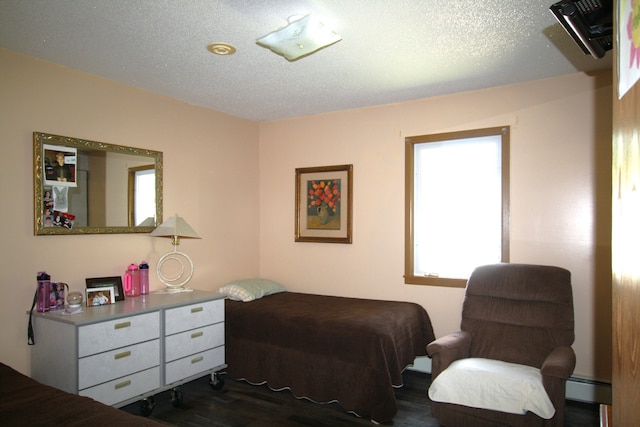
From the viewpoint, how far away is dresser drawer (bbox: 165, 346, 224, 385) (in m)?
3.06

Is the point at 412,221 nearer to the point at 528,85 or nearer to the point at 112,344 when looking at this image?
the point at 528,85

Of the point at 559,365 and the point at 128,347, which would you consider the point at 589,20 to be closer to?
the point at 559,365

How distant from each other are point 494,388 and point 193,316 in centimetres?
220

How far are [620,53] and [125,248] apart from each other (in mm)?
3435

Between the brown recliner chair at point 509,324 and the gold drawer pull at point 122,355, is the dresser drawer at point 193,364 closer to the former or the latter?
the gold drawer pull at point 122,355

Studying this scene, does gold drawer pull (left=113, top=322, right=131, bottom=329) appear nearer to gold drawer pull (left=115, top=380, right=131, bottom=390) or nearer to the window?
gold drawer pull (left=115, top=380, right=131, bottom=390)

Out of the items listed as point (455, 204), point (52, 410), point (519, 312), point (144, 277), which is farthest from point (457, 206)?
point (52, 410)

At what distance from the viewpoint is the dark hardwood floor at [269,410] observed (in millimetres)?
2869

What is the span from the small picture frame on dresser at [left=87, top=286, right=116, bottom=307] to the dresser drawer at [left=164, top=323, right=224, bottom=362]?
20.6 inches

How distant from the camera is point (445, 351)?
281 cm

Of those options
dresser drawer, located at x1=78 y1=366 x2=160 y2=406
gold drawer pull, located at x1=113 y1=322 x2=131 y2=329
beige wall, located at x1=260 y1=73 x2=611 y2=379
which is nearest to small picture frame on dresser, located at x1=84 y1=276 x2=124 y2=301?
gold drawer pull, located at x1=113 y1=322 x2=131 y2=329

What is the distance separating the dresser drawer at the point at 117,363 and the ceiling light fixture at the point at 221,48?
205cm

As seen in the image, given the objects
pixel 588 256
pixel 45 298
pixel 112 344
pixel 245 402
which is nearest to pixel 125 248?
pixel 45 298

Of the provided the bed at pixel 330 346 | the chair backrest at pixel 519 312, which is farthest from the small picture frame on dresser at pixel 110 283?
the chair backrest at pixel 519 312
